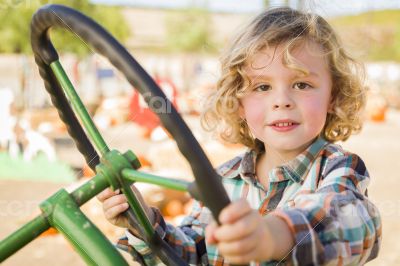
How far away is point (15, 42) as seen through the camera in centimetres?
715

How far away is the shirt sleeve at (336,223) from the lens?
0.74 meters

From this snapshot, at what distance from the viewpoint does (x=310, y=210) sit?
787mm

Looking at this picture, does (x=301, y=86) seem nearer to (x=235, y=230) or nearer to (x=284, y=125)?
(x=284, y=125)

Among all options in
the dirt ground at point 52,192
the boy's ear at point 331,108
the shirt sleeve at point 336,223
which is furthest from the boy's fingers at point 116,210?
the dirt ground at point 52,192

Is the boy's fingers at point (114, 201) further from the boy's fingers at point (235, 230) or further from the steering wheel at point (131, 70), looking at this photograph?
the boy's fingers at point (235, 230)

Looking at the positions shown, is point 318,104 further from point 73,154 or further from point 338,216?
point 73,154

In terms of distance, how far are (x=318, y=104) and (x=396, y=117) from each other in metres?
7.65

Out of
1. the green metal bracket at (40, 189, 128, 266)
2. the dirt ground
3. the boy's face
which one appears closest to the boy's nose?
the boy's face

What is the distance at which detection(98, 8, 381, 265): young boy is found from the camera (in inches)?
31.0

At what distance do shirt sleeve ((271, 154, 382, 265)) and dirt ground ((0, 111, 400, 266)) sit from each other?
1607 millimetres

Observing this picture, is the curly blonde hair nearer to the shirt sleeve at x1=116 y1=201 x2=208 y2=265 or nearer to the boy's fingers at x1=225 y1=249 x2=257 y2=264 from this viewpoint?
the shirt sleeve at x1=116 y1=201 x2=208 y2=265

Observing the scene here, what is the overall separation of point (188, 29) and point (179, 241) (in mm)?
14201

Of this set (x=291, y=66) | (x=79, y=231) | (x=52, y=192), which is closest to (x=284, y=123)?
(x=291, y=66)

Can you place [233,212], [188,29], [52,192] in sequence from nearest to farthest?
[233,212], [52,192], [188,29]
